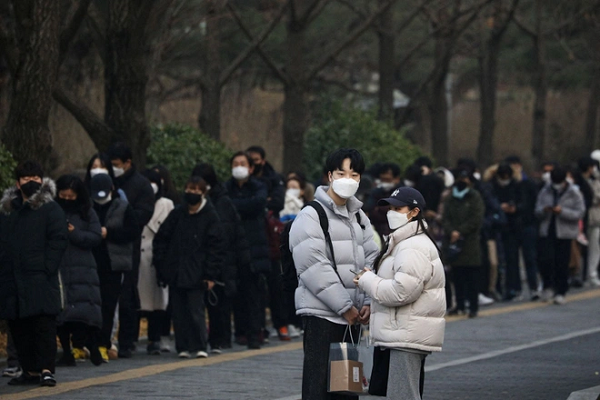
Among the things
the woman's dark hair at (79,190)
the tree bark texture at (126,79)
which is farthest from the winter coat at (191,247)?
the tree bark texture at (126,79)

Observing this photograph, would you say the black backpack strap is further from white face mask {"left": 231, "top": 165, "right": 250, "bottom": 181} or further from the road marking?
white face mask {"left": 231, "top": 165, "right": 250, "bottom": 181}

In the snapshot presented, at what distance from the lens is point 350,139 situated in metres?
22.7

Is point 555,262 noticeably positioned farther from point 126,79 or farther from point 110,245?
point 110,245

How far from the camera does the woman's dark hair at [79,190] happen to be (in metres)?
11.9

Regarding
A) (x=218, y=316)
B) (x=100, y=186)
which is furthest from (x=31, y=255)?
(x=218, y=316)

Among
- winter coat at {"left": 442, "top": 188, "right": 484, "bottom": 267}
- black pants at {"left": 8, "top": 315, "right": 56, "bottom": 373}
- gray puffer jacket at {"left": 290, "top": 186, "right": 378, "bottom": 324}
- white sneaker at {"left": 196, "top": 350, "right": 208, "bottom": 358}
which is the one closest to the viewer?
gray puffer jacket at {"left": 290, "top": 186, "right": 378, "bottom": 324}

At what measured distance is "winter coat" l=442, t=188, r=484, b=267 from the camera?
16.6m

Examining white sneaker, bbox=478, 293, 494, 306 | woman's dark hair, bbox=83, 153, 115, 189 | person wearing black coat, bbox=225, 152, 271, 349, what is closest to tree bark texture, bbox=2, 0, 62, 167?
woman's dark hair, bbox=83, 153, 115, 189

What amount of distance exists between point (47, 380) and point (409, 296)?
4059mm

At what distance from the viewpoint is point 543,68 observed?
29.6m

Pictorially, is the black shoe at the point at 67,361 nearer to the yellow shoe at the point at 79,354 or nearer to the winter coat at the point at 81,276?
the yellow shoe at the point at 79,354

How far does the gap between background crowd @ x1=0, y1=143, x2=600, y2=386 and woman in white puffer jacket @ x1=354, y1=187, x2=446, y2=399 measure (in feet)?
12.5

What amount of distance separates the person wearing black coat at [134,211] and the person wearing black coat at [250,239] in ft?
3.71

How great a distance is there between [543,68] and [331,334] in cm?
2238
